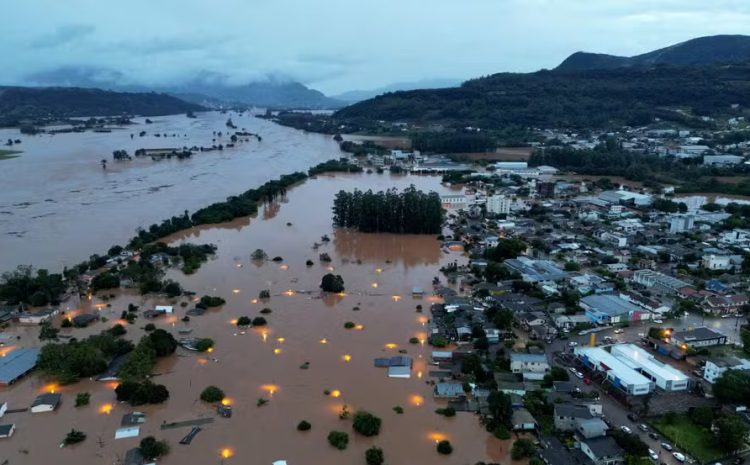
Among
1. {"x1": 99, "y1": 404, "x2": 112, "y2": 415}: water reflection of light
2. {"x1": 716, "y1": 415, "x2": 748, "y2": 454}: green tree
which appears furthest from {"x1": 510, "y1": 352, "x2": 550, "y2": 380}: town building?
{"x1": 99, "y1": 404, "x2": 112, "y2": 415}: water reflection of light

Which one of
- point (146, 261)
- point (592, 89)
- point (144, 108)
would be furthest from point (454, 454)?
point (144, 108)

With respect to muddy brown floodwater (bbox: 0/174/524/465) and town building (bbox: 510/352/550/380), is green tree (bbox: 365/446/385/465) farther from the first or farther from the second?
town building (bbox: 510/352/550/380)

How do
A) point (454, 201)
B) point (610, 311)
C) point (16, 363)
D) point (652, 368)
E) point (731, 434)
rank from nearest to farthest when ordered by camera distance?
point (731, 434)
point (652, 368)
point (16, 363)
point (610, 311)
point (454, 201)

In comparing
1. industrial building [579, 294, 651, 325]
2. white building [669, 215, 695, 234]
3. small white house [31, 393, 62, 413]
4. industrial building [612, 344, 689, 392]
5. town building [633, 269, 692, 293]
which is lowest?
small white house [31, 393, 62, 413]

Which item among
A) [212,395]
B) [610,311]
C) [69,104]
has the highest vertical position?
[69,104]

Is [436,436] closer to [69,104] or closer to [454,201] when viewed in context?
[454,201]

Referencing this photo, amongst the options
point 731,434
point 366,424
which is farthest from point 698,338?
point 366,424
